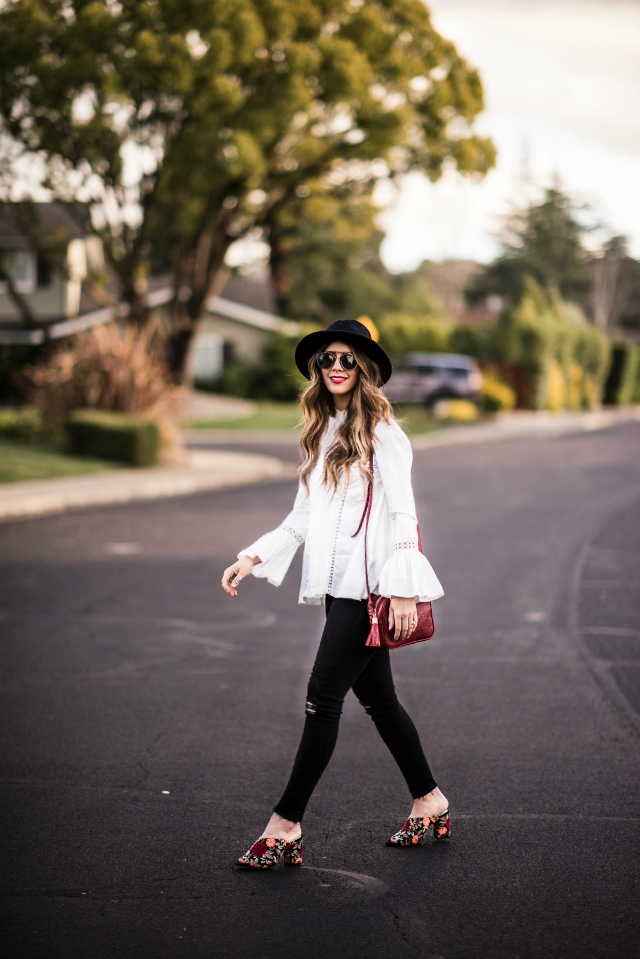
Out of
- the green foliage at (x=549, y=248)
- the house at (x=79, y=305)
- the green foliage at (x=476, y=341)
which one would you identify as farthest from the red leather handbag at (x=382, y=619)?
the green foliage at (x=549, y=248)

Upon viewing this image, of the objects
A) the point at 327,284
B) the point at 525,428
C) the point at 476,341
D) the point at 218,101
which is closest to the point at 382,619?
the point at 218,101

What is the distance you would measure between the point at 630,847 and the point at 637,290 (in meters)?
91.3

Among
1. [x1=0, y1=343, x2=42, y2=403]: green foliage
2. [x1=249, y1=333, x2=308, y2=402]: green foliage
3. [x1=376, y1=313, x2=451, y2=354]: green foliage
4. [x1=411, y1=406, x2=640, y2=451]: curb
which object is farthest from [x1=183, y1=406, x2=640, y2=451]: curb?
[x1=249, y1=333, x2=308, y2=402]: green foliage

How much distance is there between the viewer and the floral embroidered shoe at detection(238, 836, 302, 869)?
3572mm

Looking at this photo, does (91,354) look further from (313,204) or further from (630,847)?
(630,847)

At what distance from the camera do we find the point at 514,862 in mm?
3660

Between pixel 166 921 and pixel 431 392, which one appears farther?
pixel 431 392

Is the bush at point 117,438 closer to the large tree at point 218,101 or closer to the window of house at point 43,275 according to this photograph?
the large tree at point 218,101

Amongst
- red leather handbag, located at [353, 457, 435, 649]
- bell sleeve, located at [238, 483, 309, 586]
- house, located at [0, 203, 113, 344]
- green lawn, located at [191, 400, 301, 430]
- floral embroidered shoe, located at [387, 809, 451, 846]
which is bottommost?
floral embroidered shoe, located at [387, 809, 451, 846]

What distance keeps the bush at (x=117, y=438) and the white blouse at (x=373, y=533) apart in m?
15.0

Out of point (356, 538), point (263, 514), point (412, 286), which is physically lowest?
point (263, 514)

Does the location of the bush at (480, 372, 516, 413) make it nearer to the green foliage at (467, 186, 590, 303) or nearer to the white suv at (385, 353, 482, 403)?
the white suv at (385, 353, 482, 403)

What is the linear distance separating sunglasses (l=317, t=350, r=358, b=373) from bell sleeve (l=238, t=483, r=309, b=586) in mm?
452

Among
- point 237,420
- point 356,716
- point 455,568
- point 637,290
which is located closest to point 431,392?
point 237,420
